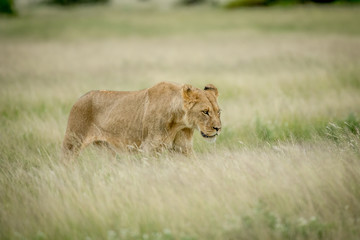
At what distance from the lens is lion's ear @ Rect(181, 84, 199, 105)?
511 centimetres

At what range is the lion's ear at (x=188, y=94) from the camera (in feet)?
16.8

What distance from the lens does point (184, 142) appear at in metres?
5.46

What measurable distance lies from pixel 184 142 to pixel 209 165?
628mm

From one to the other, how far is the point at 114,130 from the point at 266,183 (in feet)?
7.98

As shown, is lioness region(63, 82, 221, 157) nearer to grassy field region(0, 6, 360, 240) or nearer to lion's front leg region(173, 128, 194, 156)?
lion's front leg region(173, 128, 194, 156)

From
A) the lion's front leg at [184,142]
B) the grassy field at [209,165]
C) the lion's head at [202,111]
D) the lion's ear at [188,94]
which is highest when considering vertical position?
the lion's ear at [188,94]

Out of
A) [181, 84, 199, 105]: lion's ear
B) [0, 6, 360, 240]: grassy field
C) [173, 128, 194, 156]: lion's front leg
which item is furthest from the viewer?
[173, 128, 194, 156]: lion's front leg

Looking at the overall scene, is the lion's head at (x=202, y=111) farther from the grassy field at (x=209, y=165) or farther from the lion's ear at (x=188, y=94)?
the grassy field at (x=209, y=165)

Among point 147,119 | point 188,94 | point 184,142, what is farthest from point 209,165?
point 147,119

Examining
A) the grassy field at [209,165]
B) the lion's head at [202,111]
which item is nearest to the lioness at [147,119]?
the lion's head at [202,111]

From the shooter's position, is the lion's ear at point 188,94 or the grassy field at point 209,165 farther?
the lion's ear at point 188,94

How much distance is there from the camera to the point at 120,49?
25.0m

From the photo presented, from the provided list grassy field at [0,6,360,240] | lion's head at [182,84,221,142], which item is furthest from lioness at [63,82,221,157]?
grassy field at [0,6,360,240]

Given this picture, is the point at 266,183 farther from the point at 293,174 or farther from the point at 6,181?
the point at 6,181
